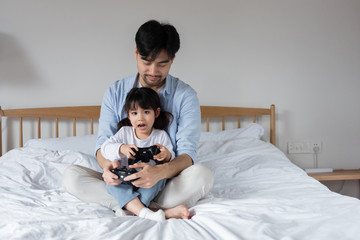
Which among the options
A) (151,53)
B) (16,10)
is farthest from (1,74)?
(151,53)

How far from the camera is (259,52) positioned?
240 cm

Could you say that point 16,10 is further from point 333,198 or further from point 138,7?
point 333,198

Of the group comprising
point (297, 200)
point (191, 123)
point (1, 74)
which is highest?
A: point (1, 74)

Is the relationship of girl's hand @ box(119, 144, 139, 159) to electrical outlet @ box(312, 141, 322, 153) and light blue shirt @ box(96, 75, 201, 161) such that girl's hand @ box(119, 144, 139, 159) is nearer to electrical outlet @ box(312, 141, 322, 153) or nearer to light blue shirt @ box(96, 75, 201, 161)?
light blue shirt @ box(96, 75, 201, 161)

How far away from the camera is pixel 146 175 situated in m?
1.10

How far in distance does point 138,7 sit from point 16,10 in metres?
0.80

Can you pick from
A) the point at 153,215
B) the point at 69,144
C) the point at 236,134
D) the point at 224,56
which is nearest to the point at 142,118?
the point at 153,215

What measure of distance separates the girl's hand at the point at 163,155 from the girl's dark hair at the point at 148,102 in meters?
0.17

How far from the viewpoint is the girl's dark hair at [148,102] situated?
1.29 meters

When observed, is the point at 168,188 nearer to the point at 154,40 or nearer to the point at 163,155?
the point at 163,155

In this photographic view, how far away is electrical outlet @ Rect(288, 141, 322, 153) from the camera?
2.43 meters

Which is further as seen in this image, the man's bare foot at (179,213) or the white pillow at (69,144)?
the white pillow at (69,144)

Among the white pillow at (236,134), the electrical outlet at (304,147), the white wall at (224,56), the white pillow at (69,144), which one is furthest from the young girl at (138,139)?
the electrical outlet at (304,147)

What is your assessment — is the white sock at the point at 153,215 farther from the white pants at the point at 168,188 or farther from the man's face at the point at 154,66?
the man's face at the point at 154,66
